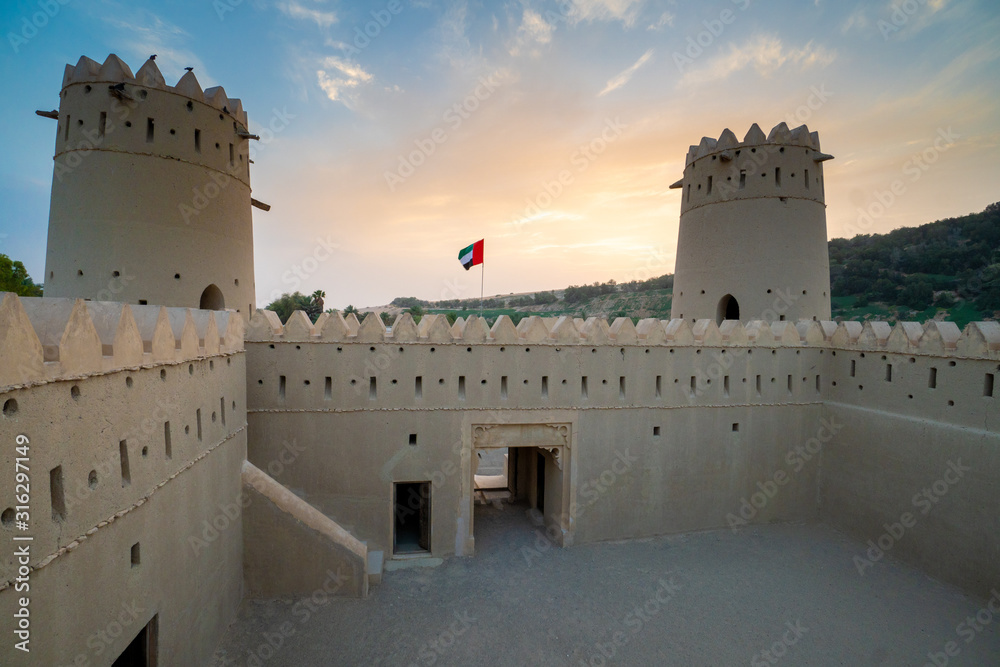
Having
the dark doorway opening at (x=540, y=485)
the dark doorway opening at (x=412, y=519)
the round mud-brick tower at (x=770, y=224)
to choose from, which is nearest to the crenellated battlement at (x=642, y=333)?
the round mud-brick tower at (x=770, y=224)

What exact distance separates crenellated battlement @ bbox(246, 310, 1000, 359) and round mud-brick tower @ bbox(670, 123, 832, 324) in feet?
5.23

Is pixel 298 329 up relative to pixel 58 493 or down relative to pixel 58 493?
up

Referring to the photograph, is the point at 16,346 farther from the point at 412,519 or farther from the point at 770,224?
the point at 770,224

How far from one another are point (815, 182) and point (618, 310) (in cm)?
4778

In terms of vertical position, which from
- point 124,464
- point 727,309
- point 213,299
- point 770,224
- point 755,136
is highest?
point 755,136

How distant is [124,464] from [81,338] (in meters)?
1.69

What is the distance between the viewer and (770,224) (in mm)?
14555

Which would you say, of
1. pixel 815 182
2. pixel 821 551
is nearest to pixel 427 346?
pixel 821 551

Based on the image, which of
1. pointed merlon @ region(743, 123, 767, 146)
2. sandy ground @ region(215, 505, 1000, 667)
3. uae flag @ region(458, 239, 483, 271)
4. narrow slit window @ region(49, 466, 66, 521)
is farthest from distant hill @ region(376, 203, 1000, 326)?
narrow slit window @ region(49, 466, 66, 521)

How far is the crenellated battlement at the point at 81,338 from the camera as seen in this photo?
3820 millimetres

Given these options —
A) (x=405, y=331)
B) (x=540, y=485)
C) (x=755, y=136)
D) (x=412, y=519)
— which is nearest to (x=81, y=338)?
(x=405, y=331)

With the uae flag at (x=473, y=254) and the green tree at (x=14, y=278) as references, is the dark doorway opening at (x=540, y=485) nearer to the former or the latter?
the uae flag at (x=473, y=254)

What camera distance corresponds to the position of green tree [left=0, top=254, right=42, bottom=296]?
72.5 ft

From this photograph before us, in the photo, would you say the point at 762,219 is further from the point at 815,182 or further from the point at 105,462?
the point at 105,462
